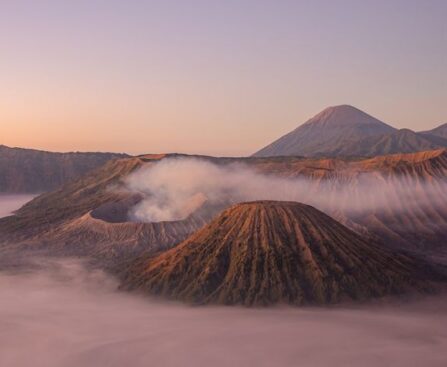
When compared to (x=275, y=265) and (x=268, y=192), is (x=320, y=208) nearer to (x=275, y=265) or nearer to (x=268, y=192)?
(x=268, y=192)

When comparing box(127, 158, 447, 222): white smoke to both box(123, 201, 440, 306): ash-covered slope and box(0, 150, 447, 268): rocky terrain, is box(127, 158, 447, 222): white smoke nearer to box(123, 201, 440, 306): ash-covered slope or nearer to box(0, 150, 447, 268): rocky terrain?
box(0, 150, 447, 268): rocky terrain

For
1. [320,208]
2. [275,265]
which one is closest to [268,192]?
[320,208]

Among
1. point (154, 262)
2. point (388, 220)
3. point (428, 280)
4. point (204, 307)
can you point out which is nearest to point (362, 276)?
point (428, 280)

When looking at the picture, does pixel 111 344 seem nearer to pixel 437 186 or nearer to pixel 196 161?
pixel 437 186

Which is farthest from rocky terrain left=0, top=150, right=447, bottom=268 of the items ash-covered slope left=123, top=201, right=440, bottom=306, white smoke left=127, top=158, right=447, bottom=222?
ash-covered slope left=123, top=201, right=440, bottom=306

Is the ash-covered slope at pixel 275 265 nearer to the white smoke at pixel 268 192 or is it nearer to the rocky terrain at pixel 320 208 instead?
the rocky terrain at pixel 320 208
